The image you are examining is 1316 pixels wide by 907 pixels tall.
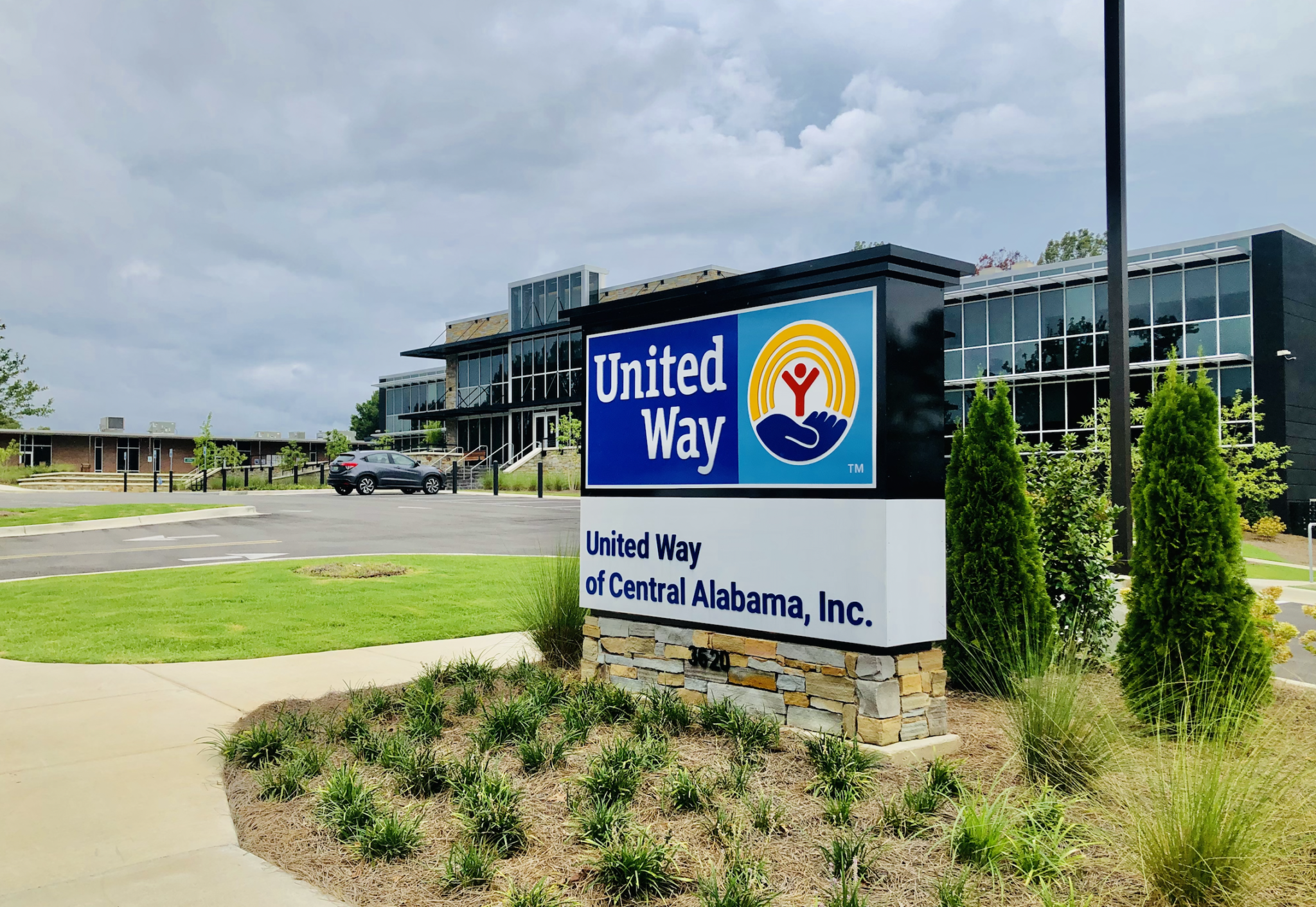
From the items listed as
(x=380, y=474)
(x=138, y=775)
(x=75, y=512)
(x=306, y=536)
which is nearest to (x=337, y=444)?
(x=380, y=474)

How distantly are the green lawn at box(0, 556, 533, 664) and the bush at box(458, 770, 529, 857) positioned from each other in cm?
469

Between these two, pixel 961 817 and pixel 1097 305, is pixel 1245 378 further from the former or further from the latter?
pixel 961 817

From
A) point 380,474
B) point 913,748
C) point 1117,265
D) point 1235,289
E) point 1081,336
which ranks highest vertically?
point 1235,289

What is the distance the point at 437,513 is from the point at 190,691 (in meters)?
17.0

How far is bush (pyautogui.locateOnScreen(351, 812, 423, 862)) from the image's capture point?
3.68m

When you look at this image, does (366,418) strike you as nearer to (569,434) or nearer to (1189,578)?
(569,434)

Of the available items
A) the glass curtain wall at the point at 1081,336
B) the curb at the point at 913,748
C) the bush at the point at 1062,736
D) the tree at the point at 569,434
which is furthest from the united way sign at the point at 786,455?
the tree at the point at 569,434

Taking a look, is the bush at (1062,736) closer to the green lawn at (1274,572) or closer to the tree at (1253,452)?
the green lawn at (1274,572)

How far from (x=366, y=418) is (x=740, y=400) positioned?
102752 millimetres

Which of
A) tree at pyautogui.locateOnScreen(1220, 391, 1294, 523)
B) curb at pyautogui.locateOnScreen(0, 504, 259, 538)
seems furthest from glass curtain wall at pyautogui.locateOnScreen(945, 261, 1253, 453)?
curb at pyautogui.locateOnScreen(0, 504, 259, 538)

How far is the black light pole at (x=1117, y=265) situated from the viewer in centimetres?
852

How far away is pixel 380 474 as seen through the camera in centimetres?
3394

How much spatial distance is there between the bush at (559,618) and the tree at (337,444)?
5443cm

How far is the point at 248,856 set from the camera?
3803 mm
